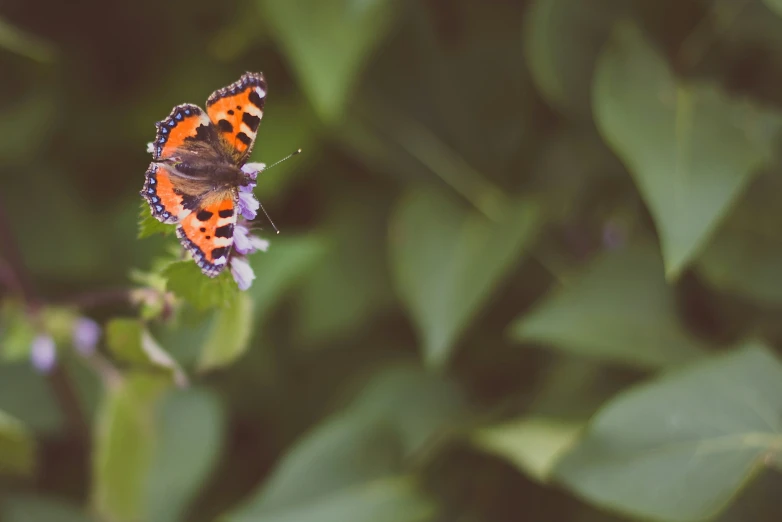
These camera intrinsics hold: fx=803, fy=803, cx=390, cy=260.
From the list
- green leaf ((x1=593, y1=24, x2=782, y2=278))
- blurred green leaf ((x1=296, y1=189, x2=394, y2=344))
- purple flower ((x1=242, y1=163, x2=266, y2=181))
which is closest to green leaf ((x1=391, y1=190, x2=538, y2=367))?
blurred green leaf ((x1=296, y1=189, x2=394, y2=344))

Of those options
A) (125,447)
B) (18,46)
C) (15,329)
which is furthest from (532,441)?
(18,46)

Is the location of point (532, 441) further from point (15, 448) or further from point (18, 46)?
point (18, 46)

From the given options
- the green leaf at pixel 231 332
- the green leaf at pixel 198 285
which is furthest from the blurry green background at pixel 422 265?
the green leaf at pixel 198 285

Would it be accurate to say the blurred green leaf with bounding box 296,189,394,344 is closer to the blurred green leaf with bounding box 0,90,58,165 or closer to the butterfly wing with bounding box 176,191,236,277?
the blurred green leaf with bounding box 0,90,58,165

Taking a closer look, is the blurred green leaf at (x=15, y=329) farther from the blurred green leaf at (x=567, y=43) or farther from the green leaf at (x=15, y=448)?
the blurred green leaf at (x=567, y=43)

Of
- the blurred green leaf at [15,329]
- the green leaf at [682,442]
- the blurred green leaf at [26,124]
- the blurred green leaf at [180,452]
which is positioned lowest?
the green leaf at [682,442]

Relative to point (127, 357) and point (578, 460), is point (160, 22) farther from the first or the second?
point (578, 460)

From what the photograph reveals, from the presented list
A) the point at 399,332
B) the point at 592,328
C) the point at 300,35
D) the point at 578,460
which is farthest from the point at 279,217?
the point at 578,460
